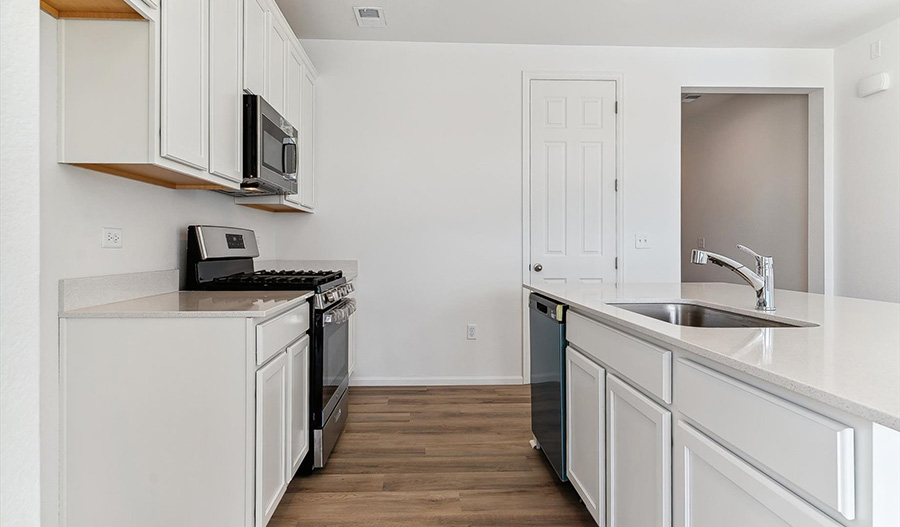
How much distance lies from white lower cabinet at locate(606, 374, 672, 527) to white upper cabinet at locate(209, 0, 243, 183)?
1770mm

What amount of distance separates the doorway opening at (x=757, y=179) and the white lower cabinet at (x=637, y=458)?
3519 mm

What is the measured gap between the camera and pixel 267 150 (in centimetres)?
257

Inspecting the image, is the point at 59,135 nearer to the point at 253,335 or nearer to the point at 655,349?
the point at 253,335

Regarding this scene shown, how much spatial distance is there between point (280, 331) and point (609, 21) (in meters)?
3.16

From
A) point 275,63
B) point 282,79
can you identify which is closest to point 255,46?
point 275,63

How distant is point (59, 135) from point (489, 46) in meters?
3.12

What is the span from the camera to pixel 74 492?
5.23ft

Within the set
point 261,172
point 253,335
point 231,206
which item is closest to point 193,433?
point 253,335

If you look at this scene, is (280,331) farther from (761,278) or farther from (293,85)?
(293,85)

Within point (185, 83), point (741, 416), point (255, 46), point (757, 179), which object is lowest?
→ point (741, 416)

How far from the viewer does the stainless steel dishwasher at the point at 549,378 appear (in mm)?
2154

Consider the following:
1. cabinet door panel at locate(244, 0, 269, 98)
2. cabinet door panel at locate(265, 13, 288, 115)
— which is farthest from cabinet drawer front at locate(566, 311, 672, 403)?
cabinet door panel at locate(265, 13, 288, 115)

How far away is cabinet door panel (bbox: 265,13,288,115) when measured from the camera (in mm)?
2738

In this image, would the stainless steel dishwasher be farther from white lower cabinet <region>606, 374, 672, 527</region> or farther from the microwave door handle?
the microwave door handle
